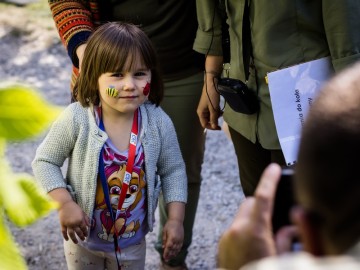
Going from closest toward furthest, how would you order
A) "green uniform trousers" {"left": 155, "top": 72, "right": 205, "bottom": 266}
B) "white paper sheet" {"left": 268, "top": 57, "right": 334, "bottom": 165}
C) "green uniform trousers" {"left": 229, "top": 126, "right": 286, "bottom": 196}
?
"white paper sheet" {"left": 268, "top": 57, "right": 334, "bottom": 165}
"green uniform trousers" {"left": 229, "top": 126, "right": 286, "bottom": 196}
"green uniform trousers" {"left": 155, "top": 72, "right": 205, "bottom": 266}

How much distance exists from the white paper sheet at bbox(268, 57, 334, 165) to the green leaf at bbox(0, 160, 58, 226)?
1.34 m

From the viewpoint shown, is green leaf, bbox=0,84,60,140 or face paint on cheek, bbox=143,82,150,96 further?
face paint on cheek, bbox=143,82,150,96

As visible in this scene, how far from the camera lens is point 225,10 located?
2.47 m

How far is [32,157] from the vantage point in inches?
179

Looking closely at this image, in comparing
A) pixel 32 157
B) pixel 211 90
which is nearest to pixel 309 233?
pixel 211 90

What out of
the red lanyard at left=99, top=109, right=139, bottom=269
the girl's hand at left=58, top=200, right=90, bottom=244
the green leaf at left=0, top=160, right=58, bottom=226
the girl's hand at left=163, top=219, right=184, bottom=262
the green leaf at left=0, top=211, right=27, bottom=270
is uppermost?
the green leaf at left=0, top=160, right=58, bottom=226

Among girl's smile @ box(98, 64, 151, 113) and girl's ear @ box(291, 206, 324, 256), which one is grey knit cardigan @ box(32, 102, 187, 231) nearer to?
girl's smile @ box(98, 64, 151, 113)

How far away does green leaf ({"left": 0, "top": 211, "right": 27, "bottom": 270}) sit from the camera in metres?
0.88

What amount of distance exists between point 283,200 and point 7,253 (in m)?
0.53

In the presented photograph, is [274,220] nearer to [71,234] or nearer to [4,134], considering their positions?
[4,134]

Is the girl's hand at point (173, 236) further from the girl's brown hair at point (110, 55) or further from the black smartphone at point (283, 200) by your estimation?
the black smartphone at point (283, 200)

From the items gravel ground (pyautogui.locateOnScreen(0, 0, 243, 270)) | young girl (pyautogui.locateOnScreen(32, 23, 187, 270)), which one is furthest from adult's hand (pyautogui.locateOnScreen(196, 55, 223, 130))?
gravel ground (pyautogui.locateOnScreen(0, 0, 243, 270))

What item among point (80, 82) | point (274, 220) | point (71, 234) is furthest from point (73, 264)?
point (274, 220)

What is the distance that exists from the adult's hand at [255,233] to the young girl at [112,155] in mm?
1119
